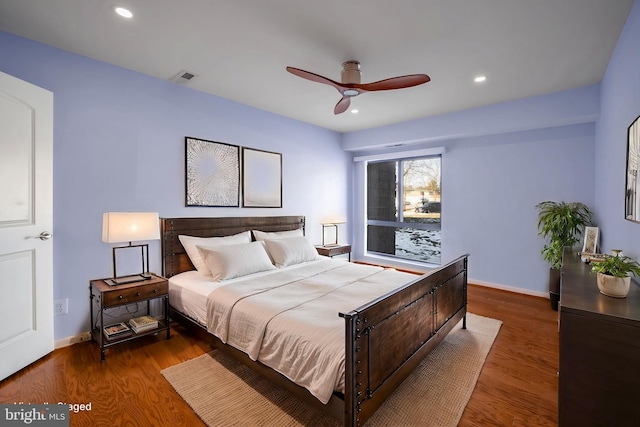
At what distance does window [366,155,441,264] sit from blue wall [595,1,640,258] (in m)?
2.32

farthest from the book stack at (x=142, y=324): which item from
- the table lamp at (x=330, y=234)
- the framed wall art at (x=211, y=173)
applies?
the table lamp at (x=330, y=234)

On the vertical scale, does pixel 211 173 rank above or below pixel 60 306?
above


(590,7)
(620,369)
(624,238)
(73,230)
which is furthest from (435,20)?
(73,230)

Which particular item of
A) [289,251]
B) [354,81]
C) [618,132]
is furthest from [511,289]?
[354,81]

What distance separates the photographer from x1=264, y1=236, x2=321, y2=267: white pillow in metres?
3.65

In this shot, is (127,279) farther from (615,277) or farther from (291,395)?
(615,277)

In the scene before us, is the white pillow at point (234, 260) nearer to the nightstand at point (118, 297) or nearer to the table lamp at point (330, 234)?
the nightstand at point (118, 297)

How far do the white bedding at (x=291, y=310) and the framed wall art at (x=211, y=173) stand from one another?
1.00m

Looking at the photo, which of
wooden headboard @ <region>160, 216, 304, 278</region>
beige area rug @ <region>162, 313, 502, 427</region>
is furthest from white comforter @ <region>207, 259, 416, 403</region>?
wooden headboard @ <region>160, 216, 304, 278</region>

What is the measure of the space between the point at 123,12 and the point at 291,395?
304cm

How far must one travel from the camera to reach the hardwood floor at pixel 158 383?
1861 millimetres

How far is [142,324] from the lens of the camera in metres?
2.78

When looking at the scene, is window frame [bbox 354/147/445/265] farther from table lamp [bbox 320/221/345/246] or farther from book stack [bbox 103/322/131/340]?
book stack [bbox 103/322/131/340]

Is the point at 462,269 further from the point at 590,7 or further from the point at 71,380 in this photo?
the point at 71,380
